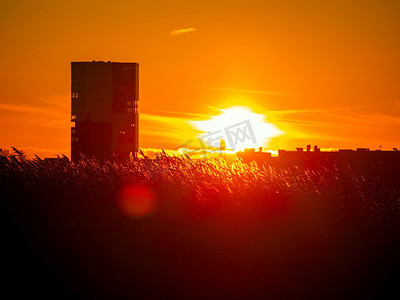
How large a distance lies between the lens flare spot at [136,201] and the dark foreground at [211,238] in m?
0.08

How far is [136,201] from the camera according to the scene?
1558cm

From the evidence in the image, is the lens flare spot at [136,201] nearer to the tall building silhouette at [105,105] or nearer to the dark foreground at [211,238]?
the dark foreground at [211,238]

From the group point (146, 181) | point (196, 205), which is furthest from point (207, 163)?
point (196, 205)

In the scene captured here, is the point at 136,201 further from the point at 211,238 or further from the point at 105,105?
the point at 105,105

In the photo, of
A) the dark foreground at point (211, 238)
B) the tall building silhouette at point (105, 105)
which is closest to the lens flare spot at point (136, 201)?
the dark foreground at point (211, 238)

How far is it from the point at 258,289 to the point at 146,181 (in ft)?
18.0

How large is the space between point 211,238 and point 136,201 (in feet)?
9.04

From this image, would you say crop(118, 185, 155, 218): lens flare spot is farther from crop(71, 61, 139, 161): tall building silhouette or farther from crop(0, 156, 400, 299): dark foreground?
crop(71, 61, 139, 161): tall building silhouette

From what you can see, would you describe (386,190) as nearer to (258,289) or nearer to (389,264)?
(389,264)

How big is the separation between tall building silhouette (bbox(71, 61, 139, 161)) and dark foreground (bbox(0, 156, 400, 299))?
97544mm

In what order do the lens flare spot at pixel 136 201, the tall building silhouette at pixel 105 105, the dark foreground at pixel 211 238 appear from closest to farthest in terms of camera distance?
the dark foreground at pixel 211 238
the lens flare spot at pixel 136 201
the tall building silhouette at pixel 105 105

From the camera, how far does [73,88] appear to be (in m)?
121

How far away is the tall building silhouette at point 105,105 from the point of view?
375ft

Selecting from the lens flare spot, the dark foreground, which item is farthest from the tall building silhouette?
the dark foreground
